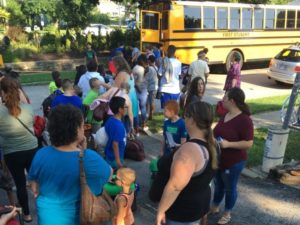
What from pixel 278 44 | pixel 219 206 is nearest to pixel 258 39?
pixel 278 44

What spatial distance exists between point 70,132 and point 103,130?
1965 mm

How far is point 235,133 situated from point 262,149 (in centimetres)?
331

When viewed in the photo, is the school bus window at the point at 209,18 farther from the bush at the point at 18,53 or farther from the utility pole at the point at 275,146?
the utility pole at the point at 275,146

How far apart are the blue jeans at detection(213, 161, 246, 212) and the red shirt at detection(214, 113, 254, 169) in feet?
0.25

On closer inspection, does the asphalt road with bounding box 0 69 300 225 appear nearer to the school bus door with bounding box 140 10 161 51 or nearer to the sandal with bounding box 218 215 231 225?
the sandal with bounding box 218 215 231 225

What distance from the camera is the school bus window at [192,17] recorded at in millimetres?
15234

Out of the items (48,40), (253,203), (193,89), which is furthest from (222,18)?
(253,203)

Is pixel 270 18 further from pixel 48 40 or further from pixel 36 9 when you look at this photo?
pixel 36 9

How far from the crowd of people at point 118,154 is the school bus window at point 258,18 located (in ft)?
40.0

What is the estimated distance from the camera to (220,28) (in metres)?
16.1

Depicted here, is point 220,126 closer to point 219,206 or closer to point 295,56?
point 219,206

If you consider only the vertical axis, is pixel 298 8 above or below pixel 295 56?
above

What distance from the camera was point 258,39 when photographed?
1736 centimetres

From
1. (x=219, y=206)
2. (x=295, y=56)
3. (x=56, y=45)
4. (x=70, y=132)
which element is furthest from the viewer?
(x=56, y=45)
